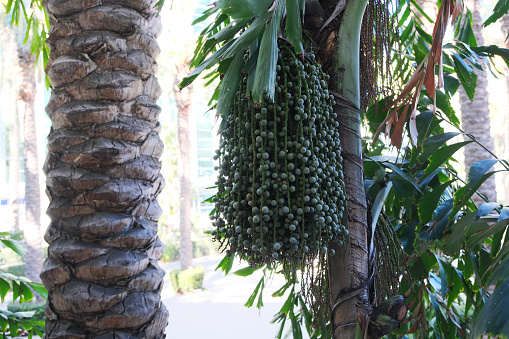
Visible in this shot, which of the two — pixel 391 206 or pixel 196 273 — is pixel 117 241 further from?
pixel 196 273

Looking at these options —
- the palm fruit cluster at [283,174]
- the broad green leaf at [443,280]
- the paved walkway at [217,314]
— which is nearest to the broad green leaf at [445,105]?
the broad green leaf at [443,280]

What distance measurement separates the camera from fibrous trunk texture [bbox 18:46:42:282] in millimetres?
8289

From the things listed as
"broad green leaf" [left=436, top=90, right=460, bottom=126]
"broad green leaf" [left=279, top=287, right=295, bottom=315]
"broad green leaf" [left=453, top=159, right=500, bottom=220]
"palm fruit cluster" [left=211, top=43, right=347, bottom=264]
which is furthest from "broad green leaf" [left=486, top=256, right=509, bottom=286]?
"broad green leaf" [left=279, top=287, right=295, bottom=315]

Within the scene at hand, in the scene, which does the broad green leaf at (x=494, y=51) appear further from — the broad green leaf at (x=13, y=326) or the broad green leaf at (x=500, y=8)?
the broad green leaf at (x=13, y=326)

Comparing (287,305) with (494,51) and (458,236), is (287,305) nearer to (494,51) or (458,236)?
(458,236)

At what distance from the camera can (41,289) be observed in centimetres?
196

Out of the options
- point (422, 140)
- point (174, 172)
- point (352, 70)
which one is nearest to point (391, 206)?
point (422, 140)

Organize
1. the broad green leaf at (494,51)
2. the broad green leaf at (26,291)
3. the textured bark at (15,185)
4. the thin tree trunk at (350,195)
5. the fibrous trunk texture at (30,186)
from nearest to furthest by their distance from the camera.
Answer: the thin tree trunk at (350,195) < the broad green leaf at (494,51) < the broad green leaf at (26,291) < the fibrous trunk texture at (30,186) < the textured bark at (15,185)

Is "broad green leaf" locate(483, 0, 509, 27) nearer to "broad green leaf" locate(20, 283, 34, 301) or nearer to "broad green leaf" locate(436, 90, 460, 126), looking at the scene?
"broad green leaf" locate(436, 90, 460, 126)

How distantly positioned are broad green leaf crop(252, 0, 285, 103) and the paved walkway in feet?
19.0

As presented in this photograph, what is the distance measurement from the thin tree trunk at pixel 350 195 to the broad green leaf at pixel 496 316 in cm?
31

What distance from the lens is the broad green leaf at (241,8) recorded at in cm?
75

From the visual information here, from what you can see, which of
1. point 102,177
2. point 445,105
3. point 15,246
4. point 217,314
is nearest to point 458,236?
point 445,105

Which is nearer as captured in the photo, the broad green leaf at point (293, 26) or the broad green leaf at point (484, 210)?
the broad green leaf at point (293, 26)
